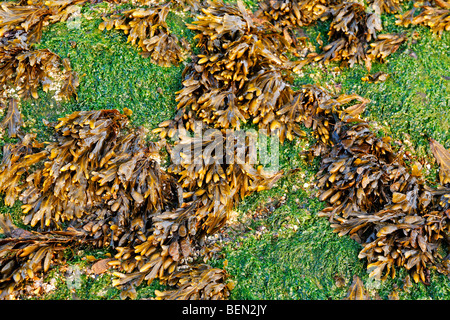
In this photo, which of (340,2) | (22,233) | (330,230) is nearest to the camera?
(22,233)

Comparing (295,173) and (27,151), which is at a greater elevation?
(27,151)

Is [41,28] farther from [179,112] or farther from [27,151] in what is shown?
[179,112]

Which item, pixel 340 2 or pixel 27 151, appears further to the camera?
pixel 340 2

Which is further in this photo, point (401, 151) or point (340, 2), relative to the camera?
point (340, 2)

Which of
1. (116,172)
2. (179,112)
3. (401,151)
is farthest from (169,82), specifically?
(401,151)

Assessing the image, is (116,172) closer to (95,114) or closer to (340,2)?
(95,114)

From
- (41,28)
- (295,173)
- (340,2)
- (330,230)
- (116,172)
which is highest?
(41,28)

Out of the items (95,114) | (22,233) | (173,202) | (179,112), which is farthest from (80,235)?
(179,112)

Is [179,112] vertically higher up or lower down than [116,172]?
higher up
